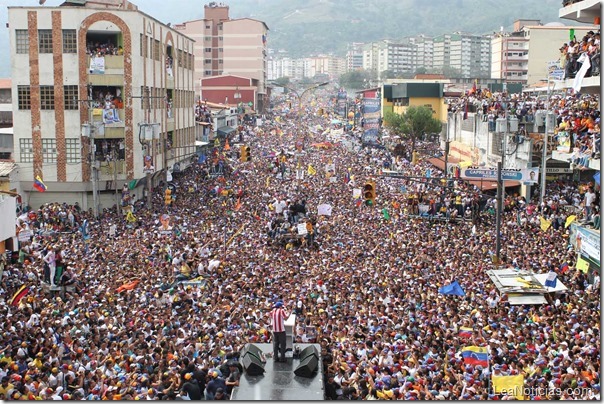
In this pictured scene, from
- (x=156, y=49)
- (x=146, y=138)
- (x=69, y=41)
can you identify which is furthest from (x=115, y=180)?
(x=156, y=49)

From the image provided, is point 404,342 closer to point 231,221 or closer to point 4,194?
point 4,194

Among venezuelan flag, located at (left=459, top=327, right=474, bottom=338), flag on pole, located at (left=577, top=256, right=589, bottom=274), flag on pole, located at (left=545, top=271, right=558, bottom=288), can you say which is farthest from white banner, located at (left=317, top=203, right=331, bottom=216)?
venezuelan flag, located at (left=459, top=327, right=474, bottom=338)

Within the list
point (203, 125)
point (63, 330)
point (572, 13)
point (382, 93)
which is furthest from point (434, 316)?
point (382, 93)

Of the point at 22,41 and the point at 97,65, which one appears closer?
the point at 22,41

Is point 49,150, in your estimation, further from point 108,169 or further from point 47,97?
point 108,169

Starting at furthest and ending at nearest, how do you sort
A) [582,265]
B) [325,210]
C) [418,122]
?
[418,122] → [325,210] → [582,265]

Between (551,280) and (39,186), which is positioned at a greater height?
(39,186)

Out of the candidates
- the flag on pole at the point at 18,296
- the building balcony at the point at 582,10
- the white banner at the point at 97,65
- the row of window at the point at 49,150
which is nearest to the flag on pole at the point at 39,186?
the row of window at the point at 49,150

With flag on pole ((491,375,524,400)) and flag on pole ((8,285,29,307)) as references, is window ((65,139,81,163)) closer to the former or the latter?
flag on pole ((8,285,29,307))

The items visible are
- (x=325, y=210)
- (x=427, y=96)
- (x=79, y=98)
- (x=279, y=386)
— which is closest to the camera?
(x=279, y=386)
